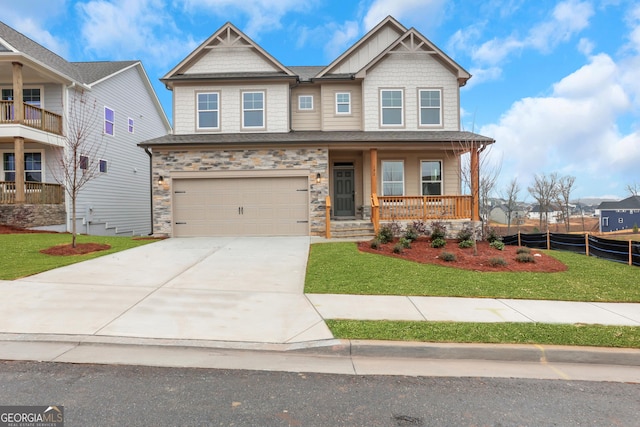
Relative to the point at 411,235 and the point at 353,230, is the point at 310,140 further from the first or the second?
the point at 411,235

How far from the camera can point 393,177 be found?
15.3 metres

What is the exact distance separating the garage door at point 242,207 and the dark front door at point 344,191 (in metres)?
2.19

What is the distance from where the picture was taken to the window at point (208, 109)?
49.4ft

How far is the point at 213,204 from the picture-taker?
45.9 feet

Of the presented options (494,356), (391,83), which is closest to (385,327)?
(494,356)

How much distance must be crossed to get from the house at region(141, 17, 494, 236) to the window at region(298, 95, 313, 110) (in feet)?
0.15

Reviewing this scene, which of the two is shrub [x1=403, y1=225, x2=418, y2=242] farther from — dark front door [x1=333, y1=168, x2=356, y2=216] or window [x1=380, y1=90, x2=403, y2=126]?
window [x1=380, y1=90, x2=403, y2=126]

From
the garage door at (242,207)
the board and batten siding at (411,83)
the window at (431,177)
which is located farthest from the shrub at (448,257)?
the board and batten siding at (411,83)

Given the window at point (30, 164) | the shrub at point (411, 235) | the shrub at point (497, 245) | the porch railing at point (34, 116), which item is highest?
the porch railing at point (34, 116)

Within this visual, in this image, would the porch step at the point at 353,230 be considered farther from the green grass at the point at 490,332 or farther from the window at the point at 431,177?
the green grass at the point at 490,332

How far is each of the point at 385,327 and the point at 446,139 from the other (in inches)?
417

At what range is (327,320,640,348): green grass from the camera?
14.1 ft

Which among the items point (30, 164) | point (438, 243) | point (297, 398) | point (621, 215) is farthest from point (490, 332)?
point (621, 215)

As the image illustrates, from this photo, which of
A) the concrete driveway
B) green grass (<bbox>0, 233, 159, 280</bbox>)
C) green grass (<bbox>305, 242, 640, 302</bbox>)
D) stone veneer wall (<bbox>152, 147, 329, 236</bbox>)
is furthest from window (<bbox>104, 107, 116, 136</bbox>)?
green grass (<bbox>305, 242, 640, 302</bbox>)
